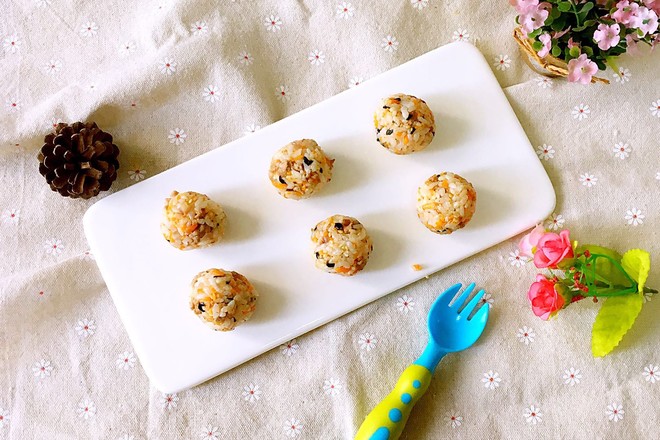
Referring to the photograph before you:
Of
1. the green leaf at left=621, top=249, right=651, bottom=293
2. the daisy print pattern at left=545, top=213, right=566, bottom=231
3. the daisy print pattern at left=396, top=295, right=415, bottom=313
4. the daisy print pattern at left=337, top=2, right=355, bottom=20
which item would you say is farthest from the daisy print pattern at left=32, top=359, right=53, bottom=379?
the green leaf at left=621, top=249, right=651, bottom=293

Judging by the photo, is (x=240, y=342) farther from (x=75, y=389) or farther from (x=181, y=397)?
(x=75, y=389)

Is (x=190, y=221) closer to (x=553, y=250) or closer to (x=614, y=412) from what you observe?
(x=553, y=250)

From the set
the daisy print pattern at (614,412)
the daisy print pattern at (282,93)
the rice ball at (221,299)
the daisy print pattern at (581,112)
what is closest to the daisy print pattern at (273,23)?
the daisy print pattern at (282,93)

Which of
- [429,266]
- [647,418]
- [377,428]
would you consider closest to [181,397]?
[377,428]

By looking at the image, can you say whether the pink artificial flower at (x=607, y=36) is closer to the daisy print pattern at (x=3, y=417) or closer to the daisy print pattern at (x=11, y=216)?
the daisy print pattern at (x=11, y=216)

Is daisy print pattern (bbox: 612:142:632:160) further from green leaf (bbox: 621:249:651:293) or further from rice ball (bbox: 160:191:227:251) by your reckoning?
rice ball (bbox: 160:191:227:251)

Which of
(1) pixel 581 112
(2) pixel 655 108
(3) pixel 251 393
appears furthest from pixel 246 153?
(2) pixel 655 108
